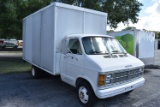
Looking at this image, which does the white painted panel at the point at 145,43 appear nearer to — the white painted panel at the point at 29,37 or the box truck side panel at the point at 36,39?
the box truck side panel at the point at 36,39

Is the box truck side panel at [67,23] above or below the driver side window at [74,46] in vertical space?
above

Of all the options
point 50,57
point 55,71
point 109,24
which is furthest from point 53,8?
point 109,24

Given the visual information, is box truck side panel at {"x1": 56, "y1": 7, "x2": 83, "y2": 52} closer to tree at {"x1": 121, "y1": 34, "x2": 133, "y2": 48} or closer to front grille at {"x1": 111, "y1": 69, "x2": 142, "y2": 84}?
front grille at {"x1": 111, "y1": 69, "x2": 142, "y2": 84}

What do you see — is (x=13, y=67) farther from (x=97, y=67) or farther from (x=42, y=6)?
(x=97, y=67)

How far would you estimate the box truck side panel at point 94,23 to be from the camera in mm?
7102

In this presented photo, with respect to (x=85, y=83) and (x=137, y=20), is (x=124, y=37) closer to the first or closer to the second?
(x=85, y=83)

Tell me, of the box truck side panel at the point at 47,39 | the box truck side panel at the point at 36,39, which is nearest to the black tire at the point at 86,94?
the box truck side panel at the point at 47,39

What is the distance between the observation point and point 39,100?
232 inches

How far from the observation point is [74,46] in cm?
597

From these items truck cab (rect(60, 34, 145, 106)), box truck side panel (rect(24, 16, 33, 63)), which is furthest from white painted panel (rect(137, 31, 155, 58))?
box truck side panel (rect(24, 16, 33, 63))

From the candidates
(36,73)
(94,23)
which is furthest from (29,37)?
(94,23)

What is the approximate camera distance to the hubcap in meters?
5.28

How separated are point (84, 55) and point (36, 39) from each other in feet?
12.0

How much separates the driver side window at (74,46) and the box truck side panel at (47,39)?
0.65m
